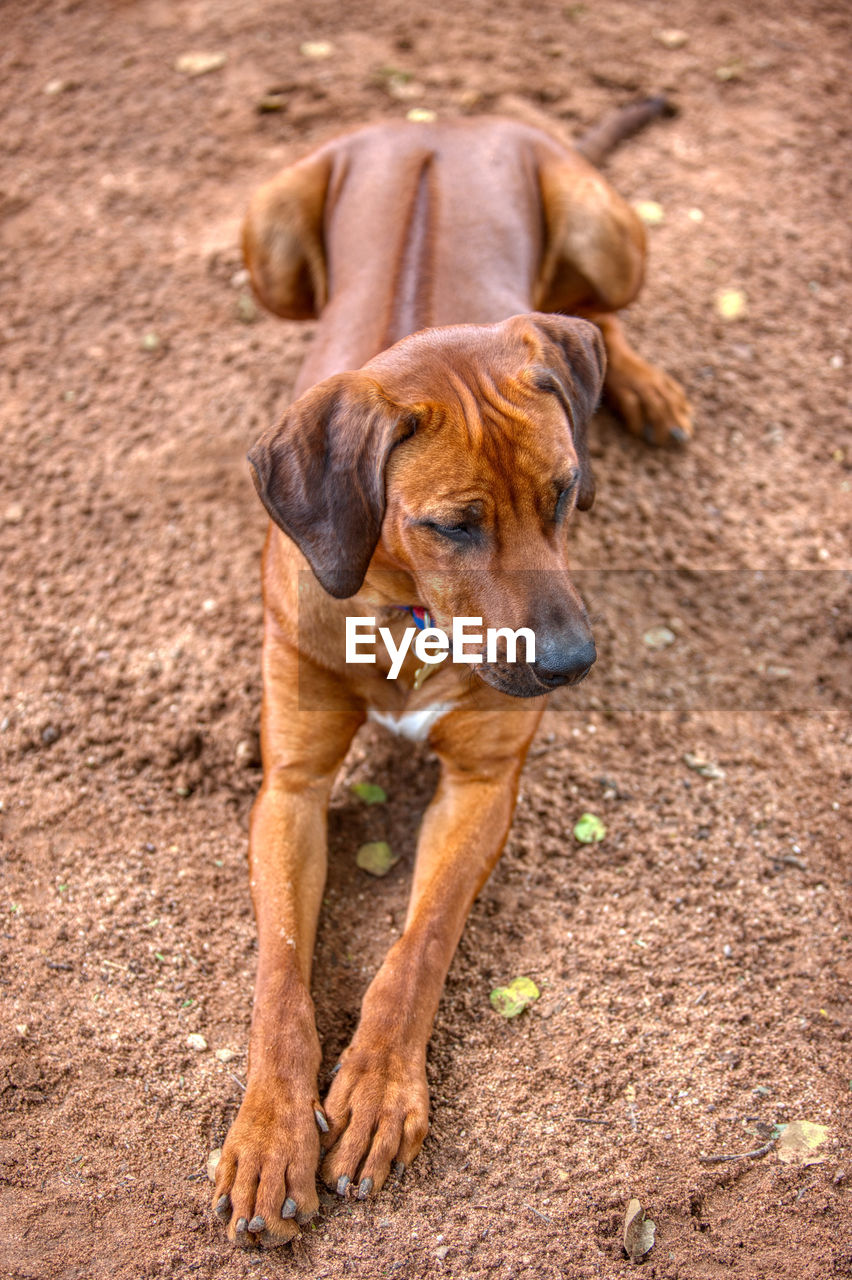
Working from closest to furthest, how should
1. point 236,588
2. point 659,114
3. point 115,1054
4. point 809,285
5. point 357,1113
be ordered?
point 357,1113, point 115,1054, point 236,588, point 809,285, point 659,114

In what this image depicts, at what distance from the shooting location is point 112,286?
546 centimetres

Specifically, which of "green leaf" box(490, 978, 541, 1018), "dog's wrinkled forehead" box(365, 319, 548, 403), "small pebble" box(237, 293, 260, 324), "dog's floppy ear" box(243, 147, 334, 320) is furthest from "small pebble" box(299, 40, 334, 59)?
"green leaf" box(490, 978, 541, 1018)

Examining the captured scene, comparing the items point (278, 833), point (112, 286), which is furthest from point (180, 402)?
point (278, 833)

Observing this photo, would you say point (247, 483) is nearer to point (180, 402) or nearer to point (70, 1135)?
point (180, 402)

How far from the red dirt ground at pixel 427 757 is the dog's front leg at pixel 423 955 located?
0.43ft

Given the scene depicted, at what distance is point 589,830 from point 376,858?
678mm

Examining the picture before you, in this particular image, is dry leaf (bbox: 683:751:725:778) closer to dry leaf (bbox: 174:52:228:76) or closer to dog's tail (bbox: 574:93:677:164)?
dog's tail (bbox: 574:93:677:164)

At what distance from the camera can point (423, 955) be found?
3.05 metres

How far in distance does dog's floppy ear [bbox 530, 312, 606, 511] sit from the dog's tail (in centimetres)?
276

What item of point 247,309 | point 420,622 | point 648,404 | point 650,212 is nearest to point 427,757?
point 420,622

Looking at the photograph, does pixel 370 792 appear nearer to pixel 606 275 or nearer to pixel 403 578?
pixel 403 578

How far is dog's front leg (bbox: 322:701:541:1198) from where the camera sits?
2764mm

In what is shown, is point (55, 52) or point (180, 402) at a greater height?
point (55, 52)

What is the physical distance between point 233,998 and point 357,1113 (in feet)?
1.92
